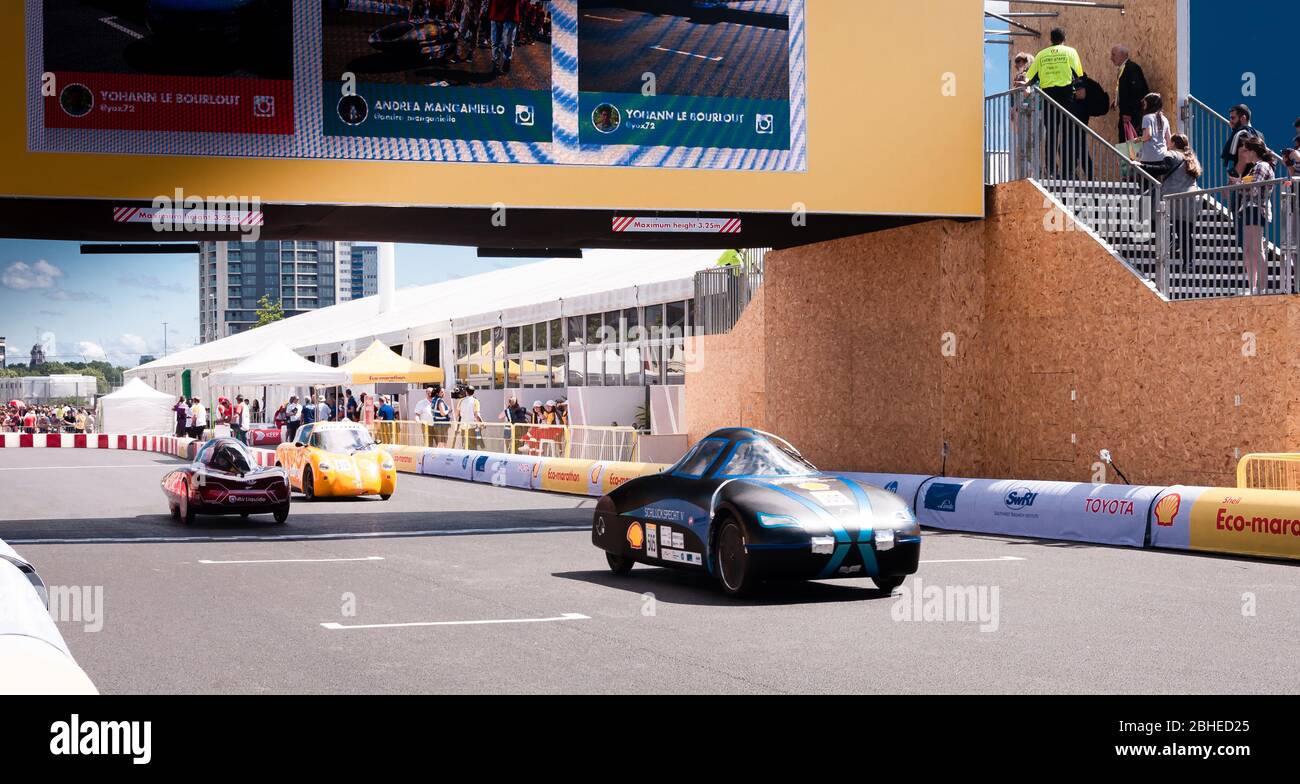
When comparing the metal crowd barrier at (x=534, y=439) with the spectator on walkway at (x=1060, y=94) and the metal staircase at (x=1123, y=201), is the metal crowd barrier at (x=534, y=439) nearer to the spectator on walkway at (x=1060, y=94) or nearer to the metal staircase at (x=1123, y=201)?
the metal staircase at (x=1123, y=201)

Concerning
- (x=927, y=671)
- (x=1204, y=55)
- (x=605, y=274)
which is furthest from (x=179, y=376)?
(x=927, y=671)

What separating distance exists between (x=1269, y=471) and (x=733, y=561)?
8073 mm

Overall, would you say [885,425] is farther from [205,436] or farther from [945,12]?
[205,436]

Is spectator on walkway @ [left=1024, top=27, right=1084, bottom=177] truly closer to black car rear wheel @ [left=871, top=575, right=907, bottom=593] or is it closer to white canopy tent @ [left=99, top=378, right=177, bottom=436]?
black car rear wheel @ [left=871, top=575, right=907, bottom=593]

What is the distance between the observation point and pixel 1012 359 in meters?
21.2

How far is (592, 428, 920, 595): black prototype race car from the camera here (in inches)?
448

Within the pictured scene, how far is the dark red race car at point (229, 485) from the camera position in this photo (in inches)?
773

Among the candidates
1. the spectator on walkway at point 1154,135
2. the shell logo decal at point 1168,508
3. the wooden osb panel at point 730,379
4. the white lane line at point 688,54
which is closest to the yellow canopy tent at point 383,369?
the wooden osb panel at point 730,379

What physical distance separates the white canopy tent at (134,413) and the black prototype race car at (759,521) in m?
51.5

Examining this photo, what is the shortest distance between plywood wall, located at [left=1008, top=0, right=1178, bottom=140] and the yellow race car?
13327mm

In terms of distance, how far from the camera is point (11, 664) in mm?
5027

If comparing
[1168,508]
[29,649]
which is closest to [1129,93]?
[1168,508]

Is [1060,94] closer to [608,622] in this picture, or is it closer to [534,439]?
[608,622]
